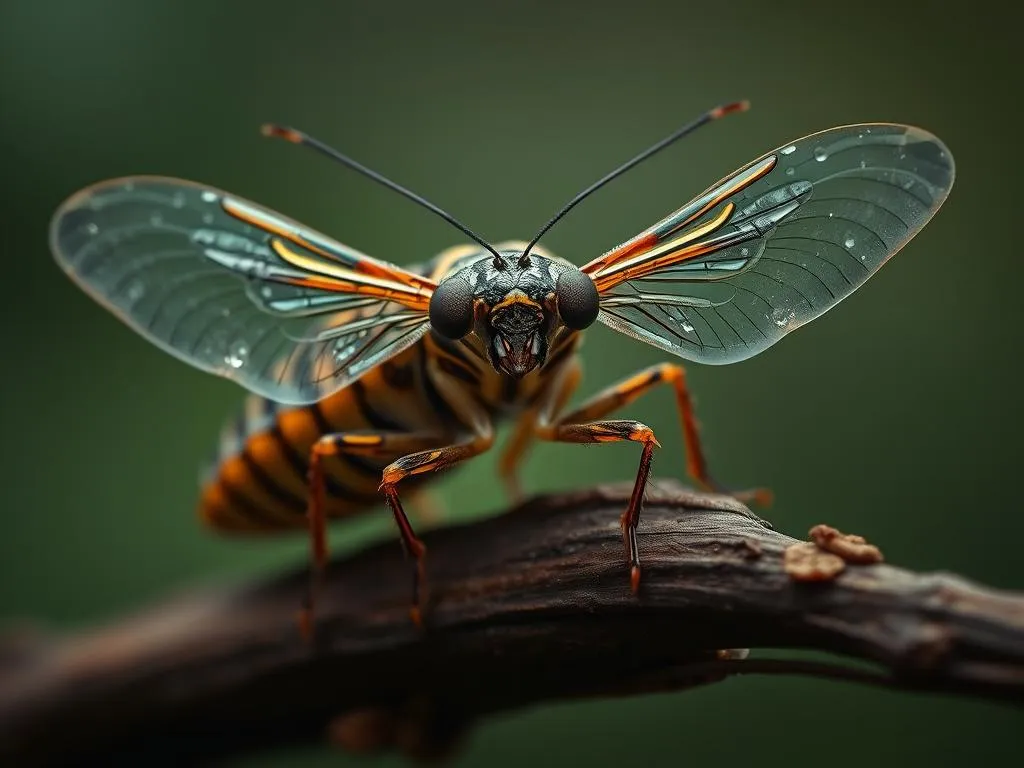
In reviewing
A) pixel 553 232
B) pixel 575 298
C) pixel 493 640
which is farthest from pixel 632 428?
pixel 553 232

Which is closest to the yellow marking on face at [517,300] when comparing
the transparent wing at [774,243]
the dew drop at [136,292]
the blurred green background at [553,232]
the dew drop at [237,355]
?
the transparent wing at [774,243]

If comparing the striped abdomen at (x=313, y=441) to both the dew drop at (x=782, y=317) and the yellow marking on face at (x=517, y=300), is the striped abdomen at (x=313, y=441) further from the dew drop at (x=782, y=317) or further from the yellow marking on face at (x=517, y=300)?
the dew drop at (x=782, y=317)

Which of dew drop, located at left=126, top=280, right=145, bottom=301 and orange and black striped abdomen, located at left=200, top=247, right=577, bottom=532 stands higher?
dew drop, located at left=126, top=280, right=145, bottom=301

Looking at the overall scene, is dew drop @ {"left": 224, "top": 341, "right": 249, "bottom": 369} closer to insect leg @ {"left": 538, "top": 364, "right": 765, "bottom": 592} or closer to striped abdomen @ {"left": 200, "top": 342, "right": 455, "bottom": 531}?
striped abdomen @ {"left": 200, "top": 342, "right": 455, "bottom": 531}

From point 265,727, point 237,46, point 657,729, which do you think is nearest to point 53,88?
point 237,46

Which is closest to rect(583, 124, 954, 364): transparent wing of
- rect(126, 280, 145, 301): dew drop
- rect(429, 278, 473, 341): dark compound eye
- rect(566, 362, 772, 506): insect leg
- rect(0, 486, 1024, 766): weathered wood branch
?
rect(566, 362, 772, 506): insect leg

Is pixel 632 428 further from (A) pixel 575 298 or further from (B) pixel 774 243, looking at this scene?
(B) pixel 774 243

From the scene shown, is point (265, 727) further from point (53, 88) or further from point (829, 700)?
point (53, 88)

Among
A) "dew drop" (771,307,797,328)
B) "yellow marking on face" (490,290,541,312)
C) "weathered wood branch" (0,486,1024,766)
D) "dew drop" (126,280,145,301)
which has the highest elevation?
"dew drop" (771,307,797,328)
